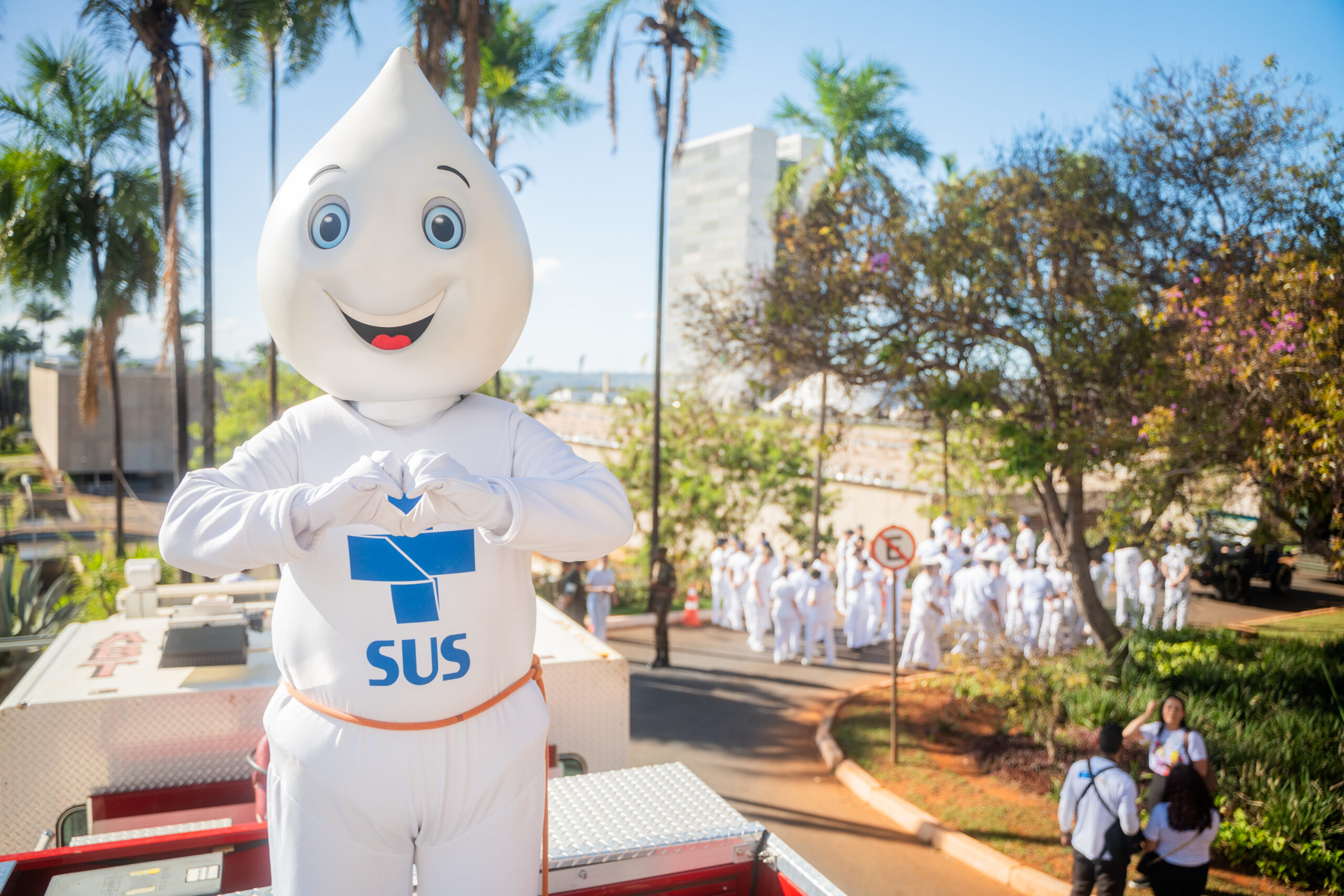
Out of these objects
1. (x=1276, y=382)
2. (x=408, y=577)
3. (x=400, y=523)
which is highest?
(x=1276, y=382)

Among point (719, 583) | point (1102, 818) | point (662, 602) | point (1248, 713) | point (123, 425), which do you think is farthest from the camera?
point (123, 425)

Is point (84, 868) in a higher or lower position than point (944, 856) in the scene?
higher

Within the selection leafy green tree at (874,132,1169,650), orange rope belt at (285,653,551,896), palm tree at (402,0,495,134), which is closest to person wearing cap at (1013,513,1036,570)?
leafy green tree at (874,132,1169,650)

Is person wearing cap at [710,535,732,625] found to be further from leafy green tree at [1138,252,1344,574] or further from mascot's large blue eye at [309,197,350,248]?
mascot's large blue eye at [309,197,350,248]

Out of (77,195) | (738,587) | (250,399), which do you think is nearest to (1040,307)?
(738,587)

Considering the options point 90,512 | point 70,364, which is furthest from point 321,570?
point 70,364

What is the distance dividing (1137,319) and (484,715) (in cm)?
813

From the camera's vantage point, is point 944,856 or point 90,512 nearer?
point 944,856

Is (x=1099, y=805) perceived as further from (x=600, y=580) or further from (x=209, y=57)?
(x=209, y=57)

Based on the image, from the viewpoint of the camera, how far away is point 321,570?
8.46ft

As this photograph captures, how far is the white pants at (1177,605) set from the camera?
512 inches

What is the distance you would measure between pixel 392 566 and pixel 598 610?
392 inches

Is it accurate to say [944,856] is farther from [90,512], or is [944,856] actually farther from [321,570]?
[90,512]

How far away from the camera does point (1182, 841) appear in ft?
17.8
